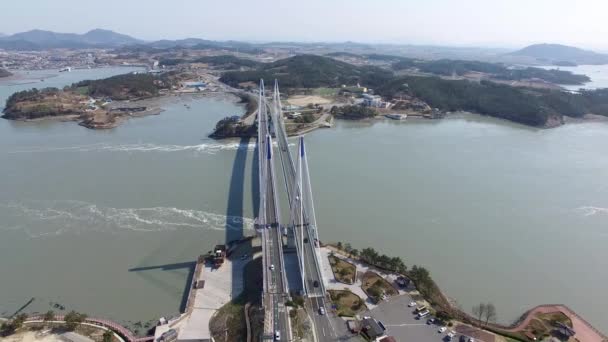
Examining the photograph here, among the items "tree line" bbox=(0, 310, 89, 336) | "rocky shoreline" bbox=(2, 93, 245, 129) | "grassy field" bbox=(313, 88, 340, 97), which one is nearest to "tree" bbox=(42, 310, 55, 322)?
"tree line" bbox=(0, 310, 89, 336)

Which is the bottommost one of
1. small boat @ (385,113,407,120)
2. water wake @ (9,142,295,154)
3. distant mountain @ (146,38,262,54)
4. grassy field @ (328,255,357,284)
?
grassy field @ (328,255,357,284)

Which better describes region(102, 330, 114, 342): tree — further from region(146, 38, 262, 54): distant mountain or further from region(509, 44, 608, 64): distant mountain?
region(509, 44, 608, 64): distant mountain

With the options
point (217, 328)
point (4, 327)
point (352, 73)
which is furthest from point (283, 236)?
point (352, 73)

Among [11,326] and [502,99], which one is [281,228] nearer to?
[11,326]

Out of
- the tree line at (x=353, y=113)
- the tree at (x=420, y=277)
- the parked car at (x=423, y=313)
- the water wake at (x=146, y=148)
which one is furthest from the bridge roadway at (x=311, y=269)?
the tree line at (x=353, y=113)

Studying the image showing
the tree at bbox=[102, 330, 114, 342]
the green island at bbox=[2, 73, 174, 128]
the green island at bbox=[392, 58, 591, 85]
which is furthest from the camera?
the green island at bbox=[392, 58, 591, 85]
